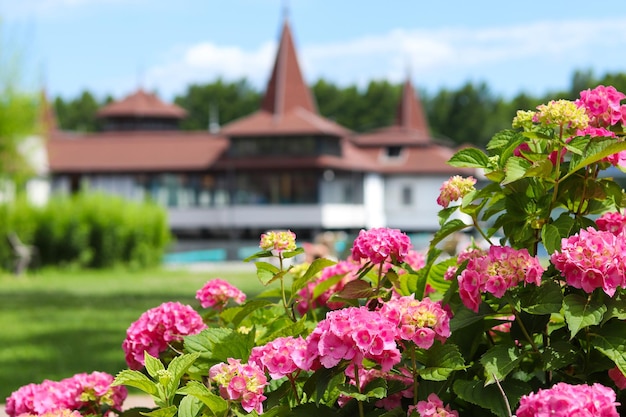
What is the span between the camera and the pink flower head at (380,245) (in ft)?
7.29

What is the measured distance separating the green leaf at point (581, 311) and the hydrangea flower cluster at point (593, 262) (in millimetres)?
37

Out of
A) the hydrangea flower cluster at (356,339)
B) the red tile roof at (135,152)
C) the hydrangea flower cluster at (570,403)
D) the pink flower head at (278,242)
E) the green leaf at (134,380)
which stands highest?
the pink flower head at (278,242)

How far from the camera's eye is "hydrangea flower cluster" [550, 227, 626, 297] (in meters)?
1.96

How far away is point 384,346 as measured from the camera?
1881mm

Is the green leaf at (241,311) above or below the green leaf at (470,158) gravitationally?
below

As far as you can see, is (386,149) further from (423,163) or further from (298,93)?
(298,93)

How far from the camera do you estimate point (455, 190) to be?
2252 millimetres

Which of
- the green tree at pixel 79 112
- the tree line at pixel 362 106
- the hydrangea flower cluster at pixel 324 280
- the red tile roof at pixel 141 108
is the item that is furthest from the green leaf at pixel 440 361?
the green tree at pixel 79 112

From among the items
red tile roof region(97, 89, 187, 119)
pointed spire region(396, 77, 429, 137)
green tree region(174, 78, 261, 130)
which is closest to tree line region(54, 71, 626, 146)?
green tree region(174, 78, 261, 130)

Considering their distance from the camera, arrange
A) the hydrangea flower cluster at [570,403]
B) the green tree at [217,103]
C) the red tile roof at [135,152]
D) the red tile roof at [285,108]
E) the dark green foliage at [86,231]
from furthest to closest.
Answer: the green tree at [217,103], the red tile roof at [135,152], the red tile roof at [285,108], the dark green foliage at [86,231], the hydrangea flower cluster at [570,403]

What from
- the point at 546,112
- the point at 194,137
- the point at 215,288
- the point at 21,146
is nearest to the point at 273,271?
the point at 215,288

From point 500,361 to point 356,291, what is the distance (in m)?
0.43

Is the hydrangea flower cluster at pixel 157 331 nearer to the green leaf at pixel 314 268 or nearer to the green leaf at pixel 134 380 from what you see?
the green leaf at pixel 314 268

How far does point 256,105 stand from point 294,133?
4512 centimetres
